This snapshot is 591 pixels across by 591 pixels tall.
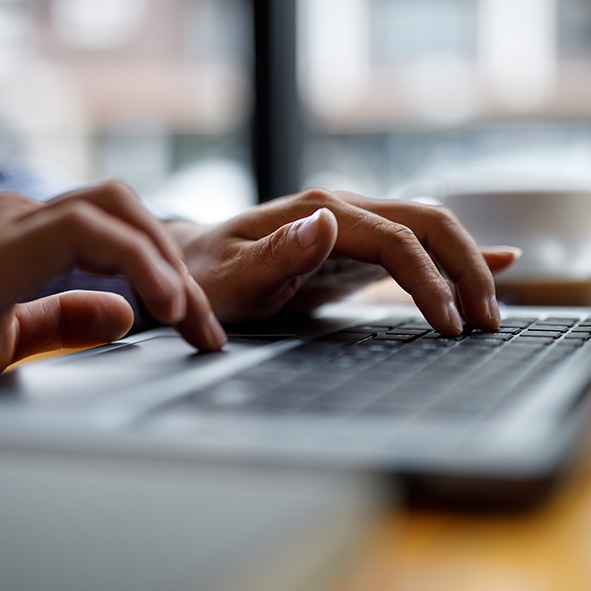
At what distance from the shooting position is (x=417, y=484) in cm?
22

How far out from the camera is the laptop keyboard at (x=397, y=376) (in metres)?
0.29

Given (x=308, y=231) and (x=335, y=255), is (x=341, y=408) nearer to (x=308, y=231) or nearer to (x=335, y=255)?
(x=308, y=231)

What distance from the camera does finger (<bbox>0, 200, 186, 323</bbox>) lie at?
1.22 feet

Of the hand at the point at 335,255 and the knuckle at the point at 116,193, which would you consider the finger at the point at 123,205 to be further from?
the hand at the point at 335,255

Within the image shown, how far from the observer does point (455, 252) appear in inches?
23.8

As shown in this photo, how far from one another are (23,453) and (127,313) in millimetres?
247

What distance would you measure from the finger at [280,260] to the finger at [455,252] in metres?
0.10

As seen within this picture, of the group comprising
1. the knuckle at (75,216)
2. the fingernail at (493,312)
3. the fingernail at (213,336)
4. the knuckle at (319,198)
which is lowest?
the fingernail at (493,312)

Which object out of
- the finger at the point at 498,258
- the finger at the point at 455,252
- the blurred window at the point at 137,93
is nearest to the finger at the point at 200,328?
the finger at the point at 455,252

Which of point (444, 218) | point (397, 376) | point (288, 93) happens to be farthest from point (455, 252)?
point (288, 93)

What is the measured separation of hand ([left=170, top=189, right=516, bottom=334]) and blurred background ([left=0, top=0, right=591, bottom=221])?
1.17 ft

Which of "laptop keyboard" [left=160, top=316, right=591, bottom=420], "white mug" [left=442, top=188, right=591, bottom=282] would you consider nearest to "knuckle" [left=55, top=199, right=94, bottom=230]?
"laptop keyboard" [left=160, top=316, right=591, bottom=420]

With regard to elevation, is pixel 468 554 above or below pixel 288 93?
below

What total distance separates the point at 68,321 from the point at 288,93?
164cm
